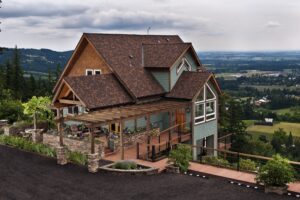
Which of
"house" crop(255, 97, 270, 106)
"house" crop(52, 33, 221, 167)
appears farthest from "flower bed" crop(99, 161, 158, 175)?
"house" crop(255, 97, 270, 106)

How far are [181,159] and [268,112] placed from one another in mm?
97249

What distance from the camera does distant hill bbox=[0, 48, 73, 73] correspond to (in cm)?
15175

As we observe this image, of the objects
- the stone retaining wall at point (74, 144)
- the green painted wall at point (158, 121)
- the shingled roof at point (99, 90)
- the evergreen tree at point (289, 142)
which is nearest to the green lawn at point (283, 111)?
the evergreen tree at point (289, 142)

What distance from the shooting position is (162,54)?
2728cm

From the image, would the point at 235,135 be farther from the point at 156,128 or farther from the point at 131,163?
the point at 131,163

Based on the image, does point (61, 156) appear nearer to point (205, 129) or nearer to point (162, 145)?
point (162, 145)

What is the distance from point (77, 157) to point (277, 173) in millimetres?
9666

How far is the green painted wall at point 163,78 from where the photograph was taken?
26.5 metres

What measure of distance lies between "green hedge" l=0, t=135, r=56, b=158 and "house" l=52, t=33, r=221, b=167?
2998 millimetres

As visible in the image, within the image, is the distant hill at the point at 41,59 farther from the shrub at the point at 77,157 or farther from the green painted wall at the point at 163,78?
the shrub at the point at 77,157

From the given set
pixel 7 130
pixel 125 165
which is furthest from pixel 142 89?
pixel 7 130

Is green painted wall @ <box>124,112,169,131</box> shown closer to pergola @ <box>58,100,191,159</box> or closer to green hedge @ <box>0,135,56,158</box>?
pergola @ <box>58,100,191,159</box>

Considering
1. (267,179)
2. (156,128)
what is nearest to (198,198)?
(267,179)

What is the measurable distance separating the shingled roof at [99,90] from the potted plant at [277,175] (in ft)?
35.0
